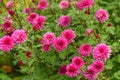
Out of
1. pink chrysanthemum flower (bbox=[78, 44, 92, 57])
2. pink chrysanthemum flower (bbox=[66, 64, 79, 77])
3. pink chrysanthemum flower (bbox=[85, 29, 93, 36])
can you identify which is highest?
pink chrysanthemum flower (bbox=[85, 29, 93, 36])

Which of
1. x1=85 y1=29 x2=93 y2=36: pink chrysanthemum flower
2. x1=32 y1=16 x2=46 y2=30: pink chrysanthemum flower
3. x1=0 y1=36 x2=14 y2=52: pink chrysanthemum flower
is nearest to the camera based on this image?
x1=0 y1=36 x2=14 y2=52: pink chrysanthemum flower

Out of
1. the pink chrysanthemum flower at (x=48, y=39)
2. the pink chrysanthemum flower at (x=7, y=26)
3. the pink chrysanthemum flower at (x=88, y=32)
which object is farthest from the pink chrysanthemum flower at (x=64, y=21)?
the pink chrysanthemum flower at (x=7, y=26)

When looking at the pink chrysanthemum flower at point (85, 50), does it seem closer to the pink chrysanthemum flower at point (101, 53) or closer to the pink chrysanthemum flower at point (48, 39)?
the pink chrysanthemum flower at point (101, 53)

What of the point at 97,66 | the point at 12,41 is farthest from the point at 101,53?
the point at 12,41

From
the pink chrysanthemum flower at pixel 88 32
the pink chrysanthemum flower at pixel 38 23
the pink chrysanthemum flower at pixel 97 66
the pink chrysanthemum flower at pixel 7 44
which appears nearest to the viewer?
the pink chrysanthemum flower at pixel 97 66

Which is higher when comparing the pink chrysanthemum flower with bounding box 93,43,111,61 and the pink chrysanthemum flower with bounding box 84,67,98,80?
the pink chrysanthemum flower with bounding box 93,43,111,61

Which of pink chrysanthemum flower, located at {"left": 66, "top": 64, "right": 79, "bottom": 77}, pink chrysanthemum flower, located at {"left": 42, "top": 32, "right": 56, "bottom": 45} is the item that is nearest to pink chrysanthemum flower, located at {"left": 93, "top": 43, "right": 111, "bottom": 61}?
pink chrysanthemum flower, located at {"left": 66, "top": 64, "right": 79, "bottom": 77}

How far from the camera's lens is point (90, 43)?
3.08m

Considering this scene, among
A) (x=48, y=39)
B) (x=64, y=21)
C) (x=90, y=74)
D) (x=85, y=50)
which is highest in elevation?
(x=64, y=21)

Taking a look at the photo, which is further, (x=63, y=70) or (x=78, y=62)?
(x=63, y=70)

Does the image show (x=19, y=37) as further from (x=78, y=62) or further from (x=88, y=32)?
(x=88, y=32)

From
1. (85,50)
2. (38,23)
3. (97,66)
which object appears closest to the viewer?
(97,66)

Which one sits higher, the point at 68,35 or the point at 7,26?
the point at 7,26

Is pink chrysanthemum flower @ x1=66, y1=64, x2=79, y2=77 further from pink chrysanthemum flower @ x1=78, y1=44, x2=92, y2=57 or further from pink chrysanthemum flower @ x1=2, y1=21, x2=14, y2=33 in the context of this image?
pink chrysanthemum flower @ x1=2, y1=21, x2=14, y2=33
